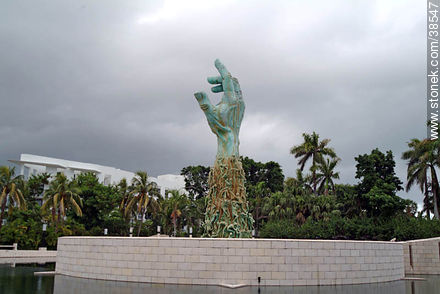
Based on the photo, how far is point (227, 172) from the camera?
18.5 metres

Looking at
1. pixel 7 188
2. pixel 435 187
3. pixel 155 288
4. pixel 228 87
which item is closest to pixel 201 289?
pixel 155 288

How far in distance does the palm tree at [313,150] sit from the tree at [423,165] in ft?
25.2

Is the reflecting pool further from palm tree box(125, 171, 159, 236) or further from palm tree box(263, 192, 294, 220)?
palm tree box(125, 171, 159, 236)

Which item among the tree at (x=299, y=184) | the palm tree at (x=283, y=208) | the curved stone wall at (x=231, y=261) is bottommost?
the curved stone wall at (x=231, y=261)

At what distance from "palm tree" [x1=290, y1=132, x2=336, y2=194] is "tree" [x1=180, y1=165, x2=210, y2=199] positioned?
17.0 m

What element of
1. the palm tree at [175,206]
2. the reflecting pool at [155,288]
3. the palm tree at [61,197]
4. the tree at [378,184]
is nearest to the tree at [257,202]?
the palm tree at [175,206]

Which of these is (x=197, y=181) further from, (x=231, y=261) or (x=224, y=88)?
(x=231, y=261)

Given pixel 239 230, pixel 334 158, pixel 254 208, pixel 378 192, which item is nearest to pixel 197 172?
pixel 254 208

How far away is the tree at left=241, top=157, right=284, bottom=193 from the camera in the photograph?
49.6 m

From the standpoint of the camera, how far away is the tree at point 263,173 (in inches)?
1954

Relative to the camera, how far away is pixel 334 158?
37.6 meters

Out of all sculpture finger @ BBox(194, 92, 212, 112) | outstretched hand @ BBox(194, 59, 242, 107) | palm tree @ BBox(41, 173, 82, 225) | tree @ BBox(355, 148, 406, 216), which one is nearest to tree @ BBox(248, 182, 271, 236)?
tree @ BBox(355, 148, 406, 216)

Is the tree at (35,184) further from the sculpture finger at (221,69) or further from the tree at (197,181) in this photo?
the sculpture finger at (221,69)

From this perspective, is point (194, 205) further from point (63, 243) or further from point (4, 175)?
point (63, 243)
